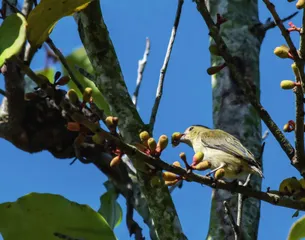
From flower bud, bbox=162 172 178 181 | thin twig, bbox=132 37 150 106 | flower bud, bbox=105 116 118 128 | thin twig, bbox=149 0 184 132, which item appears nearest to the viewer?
flower bud, bbox=105 116 118 128

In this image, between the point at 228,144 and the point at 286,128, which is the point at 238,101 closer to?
the point at 228,144

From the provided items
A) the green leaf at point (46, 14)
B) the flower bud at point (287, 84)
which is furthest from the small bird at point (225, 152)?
the green leaf at point (46, 14)

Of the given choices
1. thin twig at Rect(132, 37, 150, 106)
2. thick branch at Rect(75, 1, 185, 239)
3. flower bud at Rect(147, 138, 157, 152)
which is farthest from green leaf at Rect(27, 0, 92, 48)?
thin twig at Rect(132, 37, 150, 106)

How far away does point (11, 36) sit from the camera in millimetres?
2027

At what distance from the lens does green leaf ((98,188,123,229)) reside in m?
3.93

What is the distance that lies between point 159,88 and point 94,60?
0.31 m

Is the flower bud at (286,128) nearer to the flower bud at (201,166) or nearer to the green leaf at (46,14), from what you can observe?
the flower bud at (201,166)

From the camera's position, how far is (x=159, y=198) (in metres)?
2.54

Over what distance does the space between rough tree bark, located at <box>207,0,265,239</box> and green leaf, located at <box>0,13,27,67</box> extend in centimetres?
151

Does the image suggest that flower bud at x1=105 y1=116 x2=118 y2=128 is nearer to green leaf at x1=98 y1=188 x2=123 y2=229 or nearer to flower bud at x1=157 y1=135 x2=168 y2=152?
flower bud at x1=157 y1=135 x2=168 y2=152

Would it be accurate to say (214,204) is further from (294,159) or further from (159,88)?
(294,159)

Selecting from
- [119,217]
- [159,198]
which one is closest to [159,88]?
[159,198]

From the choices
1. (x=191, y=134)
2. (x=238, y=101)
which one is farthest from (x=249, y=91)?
(x=191, y=134)

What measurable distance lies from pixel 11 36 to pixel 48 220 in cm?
83
